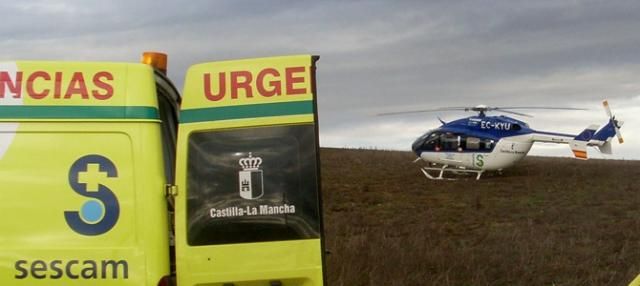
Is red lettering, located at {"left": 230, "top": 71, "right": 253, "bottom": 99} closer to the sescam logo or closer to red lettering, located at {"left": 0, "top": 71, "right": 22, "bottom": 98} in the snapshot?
the sescam logo

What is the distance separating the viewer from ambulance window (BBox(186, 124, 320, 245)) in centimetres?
483

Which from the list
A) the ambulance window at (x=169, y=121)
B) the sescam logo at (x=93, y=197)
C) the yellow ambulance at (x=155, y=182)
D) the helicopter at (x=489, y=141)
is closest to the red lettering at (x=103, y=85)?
the yellow ambulance at (x=155, y=182)

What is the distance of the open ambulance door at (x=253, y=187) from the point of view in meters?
4.82

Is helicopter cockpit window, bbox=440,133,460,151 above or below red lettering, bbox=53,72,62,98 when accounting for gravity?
above

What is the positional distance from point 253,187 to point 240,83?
0.61 meters

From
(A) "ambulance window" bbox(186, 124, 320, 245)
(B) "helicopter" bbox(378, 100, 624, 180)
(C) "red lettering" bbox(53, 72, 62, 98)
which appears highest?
(B) "helicopter" bbox(378, 100, 624, 180)

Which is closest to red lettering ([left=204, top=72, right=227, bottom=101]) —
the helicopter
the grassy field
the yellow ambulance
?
the yellow ambulance

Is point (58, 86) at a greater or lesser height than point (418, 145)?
lesser

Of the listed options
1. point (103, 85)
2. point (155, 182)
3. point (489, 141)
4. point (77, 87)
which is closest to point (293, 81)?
point (155, 182)

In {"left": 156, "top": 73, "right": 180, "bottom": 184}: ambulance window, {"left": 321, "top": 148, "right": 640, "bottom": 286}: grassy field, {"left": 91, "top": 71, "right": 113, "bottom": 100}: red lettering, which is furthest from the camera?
{"left": 321, "top": 148, "right": 640, "bottom": 286}: grassy field

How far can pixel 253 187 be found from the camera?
485cm

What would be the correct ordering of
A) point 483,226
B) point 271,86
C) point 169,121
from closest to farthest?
point 271,86
point 169,121
point 483,226

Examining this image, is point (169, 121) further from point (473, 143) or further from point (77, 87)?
point (473, 143)

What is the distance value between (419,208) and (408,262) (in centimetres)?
1200
